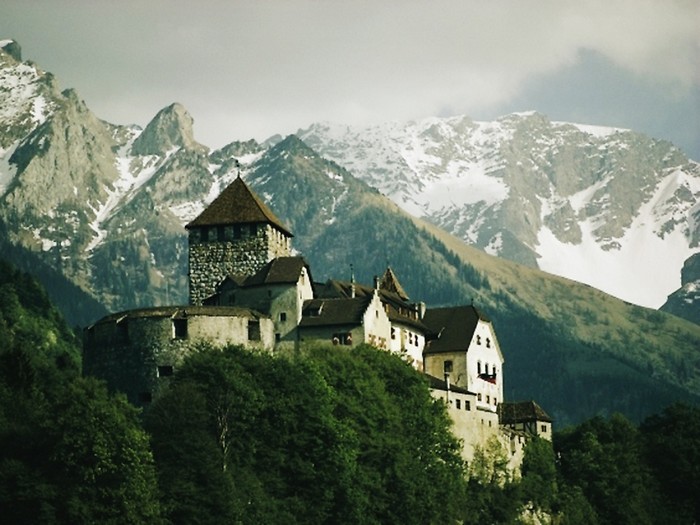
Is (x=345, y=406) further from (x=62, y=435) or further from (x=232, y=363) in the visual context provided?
(x=62, y=435)

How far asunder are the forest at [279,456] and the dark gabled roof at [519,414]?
312 centimetres

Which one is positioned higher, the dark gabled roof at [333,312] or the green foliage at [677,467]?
the dark gabled roof at [333,312]

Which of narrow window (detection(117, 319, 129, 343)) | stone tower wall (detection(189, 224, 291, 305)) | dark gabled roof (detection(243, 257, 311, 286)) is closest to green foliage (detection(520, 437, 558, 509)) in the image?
dark gabled roof (detection(243, 257, 311, 286))

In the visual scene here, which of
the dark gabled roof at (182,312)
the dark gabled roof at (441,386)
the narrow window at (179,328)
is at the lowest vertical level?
the dark gabled roof at (441,386)

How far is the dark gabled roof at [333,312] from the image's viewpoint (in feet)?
483

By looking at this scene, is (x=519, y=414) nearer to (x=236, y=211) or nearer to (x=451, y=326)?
(x=451, y=326)

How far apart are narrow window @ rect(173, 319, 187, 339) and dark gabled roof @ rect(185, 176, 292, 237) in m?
22.0

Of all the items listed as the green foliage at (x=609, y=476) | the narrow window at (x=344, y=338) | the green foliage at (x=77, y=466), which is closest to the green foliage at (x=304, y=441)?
Result: the narrow window at (x=344, y=338)

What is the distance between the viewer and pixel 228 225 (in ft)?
519

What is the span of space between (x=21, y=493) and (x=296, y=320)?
43881 millimetres

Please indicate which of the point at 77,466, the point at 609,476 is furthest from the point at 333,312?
the point at 77,466

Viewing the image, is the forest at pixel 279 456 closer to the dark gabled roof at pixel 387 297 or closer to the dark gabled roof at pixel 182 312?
the dark gabled roof at pixel 182 312

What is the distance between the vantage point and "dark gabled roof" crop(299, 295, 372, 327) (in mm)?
147250

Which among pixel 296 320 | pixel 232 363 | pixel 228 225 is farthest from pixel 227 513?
pixel 228 225
